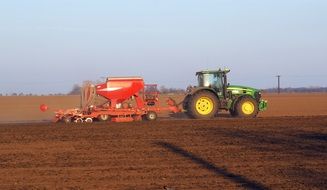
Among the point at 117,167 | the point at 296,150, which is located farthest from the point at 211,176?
the point at 296,150

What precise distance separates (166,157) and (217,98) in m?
13.4

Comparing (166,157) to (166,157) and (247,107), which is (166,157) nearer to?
(166,157)

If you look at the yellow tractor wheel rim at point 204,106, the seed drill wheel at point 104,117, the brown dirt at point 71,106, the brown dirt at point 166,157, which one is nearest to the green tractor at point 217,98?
the yellow tractor wheel rim at point 204,106

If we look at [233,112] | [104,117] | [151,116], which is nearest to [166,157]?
[104,117]

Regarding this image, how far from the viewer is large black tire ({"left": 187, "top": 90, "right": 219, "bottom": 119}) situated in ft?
93.5

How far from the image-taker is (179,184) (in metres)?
11.9

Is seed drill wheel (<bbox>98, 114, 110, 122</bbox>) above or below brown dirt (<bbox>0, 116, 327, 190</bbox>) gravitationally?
above

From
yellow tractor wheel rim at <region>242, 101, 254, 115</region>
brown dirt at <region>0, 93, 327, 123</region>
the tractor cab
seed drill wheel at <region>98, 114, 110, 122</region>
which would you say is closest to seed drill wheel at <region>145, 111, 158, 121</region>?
seed drill wheel at <region>98, 114, 110, 122</region>

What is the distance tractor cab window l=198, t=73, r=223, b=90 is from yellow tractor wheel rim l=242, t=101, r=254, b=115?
4.31ft

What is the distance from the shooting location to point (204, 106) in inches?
1128

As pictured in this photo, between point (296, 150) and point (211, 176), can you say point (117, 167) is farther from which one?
point (296, 150)

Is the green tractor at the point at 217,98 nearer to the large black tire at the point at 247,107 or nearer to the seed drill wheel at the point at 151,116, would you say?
the large black tire at the point at 247,107

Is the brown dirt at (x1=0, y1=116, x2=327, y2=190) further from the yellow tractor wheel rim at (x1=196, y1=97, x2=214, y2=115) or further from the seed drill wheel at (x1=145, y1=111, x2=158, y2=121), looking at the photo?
the seed drill wheel at (x1=145, y1=111, x2=158, y2=121)

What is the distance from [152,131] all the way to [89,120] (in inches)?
271
